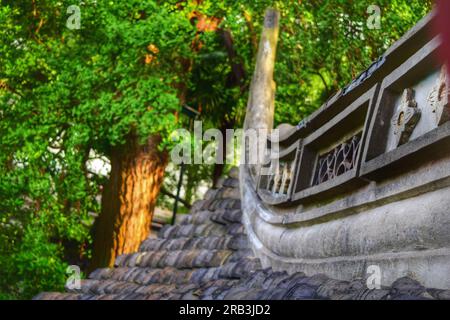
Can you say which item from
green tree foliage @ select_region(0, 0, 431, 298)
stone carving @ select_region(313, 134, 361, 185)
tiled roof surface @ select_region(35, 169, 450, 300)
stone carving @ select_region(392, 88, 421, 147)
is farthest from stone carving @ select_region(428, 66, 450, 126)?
green tree foliage @ select_region(0, 0, 431, 298)

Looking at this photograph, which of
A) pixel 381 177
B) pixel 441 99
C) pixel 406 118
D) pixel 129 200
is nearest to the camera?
pixel 441 99

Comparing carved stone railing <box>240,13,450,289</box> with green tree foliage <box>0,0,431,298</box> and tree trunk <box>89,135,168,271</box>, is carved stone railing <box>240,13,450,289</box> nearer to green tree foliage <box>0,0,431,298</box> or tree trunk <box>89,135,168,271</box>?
green tree foliage <box>0,0,431,298</box>

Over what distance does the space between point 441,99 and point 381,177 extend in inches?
27.9

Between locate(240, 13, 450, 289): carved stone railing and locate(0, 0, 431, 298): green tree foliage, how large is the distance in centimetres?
697

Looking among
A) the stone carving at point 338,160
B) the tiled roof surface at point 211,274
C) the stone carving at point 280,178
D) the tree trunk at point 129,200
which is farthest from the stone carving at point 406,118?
the tree trunk at point 129,200

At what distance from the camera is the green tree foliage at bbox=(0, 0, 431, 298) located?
11758 millimetres

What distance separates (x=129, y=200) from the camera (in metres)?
13.3

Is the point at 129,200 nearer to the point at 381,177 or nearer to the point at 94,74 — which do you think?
the point at 94,74

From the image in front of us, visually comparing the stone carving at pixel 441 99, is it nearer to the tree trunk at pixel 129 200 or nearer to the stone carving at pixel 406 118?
the stone carving at pixel 406 118

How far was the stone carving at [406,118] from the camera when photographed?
3346 mm

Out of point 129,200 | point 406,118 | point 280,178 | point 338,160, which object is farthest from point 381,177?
point 129,200

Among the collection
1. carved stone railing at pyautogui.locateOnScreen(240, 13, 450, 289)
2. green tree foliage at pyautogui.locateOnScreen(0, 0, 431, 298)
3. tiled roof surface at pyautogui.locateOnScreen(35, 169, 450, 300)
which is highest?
green tree foliage at pyautogui.locateOnScreen(0, 0, 431, 298)

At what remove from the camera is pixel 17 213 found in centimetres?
1216
